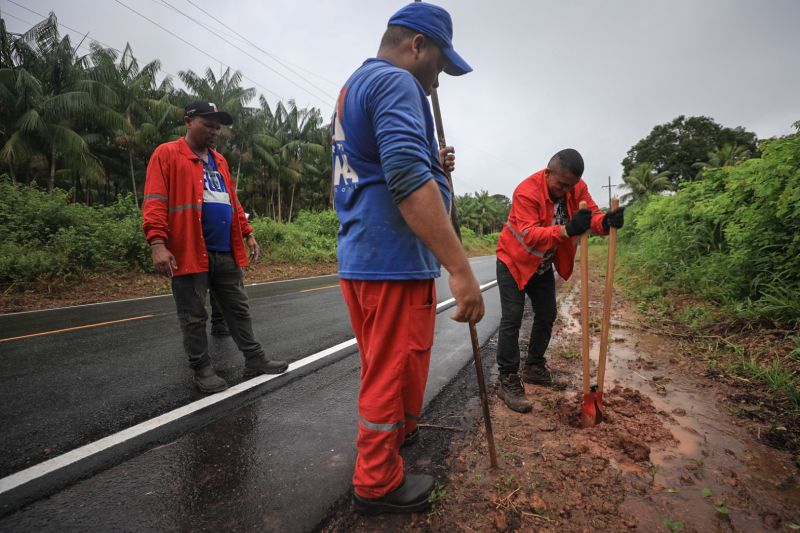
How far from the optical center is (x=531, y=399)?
108 inches

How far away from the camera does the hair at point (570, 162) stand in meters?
2.60

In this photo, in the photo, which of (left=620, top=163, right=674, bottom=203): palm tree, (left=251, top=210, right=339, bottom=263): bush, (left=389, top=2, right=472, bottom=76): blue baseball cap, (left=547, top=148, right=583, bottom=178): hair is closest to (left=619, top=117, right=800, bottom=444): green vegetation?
(left=547, top=148, right=583, bottom=178): hair

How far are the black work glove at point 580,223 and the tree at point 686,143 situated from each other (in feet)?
148

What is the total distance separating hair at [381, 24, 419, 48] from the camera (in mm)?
1555

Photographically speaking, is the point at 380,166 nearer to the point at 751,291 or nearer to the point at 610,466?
the point at 610,466

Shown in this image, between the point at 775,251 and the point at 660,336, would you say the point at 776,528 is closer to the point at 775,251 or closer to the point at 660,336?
the point at 660,336

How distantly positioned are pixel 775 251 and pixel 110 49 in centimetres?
3062

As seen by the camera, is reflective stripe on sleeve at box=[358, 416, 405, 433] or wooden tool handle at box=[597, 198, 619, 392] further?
wooden tool handle at box=[597, 198, 619, 392]

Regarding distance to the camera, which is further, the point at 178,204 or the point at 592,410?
the point at 178,204

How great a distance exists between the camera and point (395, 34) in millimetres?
1572

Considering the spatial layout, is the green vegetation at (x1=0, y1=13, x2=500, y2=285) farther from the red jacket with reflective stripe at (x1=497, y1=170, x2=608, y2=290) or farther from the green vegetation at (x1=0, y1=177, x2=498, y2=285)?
the red jacket with reflective stripe at (x1=497, y1=170, x2=608, y2=290)

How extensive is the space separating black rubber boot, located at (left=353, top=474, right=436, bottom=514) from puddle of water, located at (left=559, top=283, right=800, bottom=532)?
3.01 feet

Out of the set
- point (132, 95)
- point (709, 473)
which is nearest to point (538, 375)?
point (709, 473)

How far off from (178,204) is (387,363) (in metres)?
2.28
